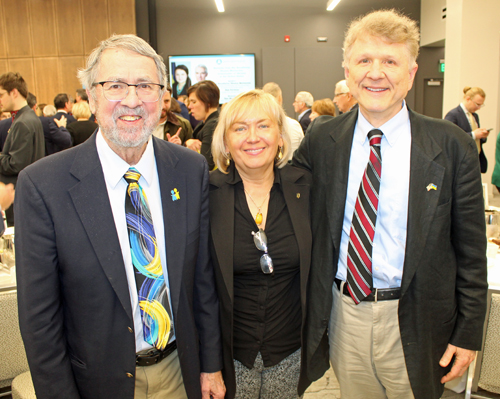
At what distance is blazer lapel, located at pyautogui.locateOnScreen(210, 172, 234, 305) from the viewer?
5.09 feet

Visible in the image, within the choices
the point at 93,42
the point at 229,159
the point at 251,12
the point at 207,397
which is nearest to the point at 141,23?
the point at 93,42

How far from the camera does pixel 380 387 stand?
5.39 feet

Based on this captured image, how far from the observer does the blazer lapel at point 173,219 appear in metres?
1.35

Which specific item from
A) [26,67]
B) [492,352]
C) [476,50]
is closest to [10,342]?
[492,352]

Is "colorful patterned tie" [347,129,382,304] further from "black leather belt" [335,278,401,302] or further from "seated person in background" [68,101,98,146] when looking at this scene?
"seated person in background" [68,101,98,146]

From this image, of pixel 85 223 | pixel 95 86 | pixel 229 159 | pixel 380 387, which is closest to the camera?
pixel 85 223

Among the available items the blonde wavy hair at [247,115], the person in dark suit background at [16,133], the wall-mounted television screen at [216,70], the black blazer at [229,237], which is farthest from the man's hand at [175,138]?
the wall-mounted television screen at [216,70]

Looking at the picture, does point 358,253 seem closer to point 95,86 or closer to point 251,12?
point 95,86

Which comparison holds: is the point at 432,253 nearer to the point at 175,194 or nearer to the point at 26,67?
the point at 175,194

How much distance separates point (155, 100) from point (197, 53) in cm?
923

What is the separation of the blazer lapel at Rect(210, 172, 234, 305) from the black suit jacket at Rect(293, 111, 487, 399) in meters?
0.35

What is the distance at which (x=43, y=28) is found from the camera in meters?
9.74

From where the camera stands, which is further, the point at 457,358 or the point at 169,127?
the point at 169,127

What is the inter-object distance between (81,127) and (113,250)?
4.39m
